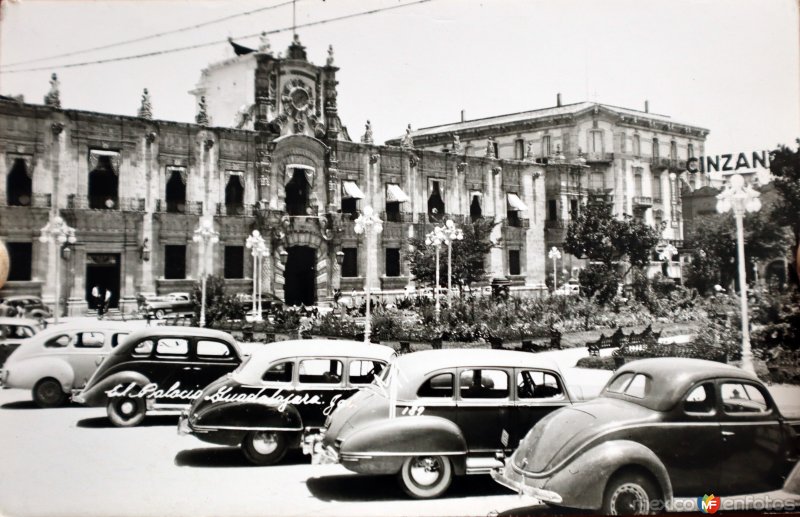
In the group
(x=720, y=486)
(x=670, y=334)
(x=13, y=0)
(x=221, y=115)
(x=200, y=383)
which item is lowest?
(x=720, y=486)

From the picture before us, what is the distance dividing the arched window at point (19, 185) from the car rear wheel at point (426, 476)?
496 cm

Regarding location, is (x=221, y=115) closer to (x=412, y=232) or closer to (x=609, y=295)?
(x=412, y=232)

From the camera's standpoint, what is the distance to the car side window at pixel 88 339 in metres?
6.89

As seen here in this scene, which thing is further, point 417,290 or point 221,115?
point 417,290

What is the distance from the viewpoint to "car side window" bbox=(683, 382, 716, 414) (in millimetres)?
4758

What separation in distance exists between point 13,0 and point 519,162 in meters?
6.90

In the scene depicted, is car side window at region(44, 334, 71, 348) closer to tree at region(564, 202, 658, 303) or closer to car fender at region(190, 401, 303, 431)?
car fender at region(190, 401, 303, 431)

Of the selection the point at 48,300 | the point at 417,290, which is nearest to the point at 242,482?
the point at 48,300

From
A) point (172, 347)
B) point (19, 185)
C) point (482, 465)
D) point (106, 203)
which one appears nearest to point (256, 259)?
point (172, 347)

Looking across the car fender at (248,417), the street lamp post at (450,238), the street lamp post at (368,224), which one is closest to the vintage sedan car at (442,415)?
the car fender at (248,417)

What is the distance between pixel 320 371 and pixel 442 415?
148 cm

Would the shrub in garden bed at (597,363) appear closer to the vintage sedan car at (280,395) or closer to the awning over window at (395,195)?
the vintage sedan car at (280,395)

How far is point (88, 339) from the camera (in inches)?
274

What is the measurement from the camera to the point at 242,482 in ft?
18.5
